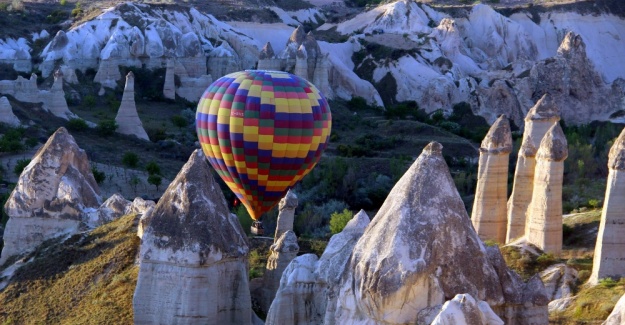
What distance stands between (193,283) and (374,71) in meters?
46.2

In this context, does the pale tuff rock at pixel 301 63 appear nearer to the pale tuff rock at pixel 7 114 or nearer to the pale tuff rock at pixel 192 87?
the pale tuff rock at pixel 192 87

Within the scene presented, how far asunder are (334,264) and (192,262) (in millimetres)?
2499

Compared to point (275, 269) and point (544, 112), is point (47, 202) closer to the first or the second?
point (275, 269)

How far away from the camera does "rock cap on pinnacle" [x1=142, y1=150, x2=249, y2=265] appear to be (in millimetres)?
15359

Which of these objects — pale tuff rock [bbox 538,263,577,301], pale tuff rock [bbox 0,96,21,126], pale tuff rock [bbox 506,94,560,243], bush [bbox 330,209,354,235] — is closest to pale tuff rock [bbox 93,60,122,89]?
pale tuff rock [bbox 0,96,21,126]

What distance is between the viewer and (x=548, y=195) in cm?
1980

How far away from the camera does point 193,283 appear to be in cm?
1532

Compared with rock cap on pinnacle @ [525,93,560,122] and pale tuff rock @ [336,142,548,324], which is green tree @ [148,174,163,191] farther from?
pale tuff rock @ [336,142,548,324]

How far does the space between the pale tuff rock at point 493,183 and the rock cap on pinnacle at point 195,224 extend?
663 cm

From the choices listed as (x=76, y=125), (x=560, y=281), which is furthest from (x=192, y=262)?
(x=76, y=125)

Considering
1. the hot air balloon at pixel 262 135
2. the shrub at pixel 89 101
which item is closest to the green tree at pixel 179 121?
the shrub at pixel 89 101

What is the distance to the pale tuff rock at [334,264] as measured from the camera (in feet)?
41.0

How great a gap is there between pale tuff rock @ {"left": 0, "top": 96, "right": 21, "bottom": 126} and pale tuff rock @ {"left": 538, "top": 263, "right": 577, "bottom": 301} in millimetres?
24898

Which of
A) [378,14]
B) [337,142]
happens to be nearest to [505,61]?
[378,14]
